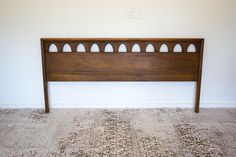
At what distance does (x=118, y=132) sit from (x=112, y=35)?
99cm

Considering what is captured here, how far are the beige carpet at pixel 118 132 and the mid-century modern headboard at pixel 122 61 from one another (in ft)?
1.25

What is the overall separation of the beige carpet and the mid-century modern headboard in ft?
1.25

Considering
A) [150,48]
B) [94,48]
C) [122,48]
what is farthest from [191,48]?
[94,48]

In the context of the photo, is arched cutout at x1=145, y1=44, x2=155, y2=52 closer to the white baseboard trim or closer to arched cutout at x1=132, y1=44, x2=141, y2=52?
arched cutout at x1=132, y1=44, x2=141, y2=52

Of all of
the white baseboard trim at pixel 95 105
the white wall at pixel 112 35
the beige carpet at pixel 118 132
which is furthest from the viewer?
the white baseboard trim at pixel 95 105

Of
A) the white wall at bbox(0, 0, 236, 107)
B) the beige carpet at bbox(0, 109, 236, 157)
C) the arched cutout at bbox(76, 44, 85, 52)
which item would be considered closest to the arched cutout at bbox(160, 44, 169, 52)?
the white wall at bbox(0, 0, 236, 107)

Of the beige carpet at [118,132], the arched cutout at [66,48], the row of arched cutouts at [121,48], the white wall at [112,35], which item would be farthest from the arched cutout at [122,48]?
the beige carpet at [118,132]

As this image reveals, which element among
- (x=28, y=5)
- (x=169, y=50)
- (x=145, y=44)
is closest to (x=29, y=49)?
(x=28, y=5)

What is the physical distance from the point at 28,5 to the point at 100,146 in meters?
1.57

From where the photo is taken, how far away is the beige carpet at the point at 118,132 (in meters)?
1.90

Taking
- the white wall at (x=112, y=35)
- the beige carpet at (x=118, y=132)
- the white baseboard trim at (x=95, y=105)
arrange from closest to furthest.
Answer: the beige carpet at (x=118, y=132) → the white wall at (x=112, y=35) → the white baseboard trim at (x=95, y=105)

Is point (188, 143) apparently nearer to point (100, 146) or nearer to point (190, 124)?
point (190, 124)

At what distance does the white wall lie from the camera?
8.20ft

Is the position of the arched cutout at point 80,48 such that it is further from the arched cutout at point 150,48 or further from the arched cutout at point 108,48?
the arched cutout at point 150,48
